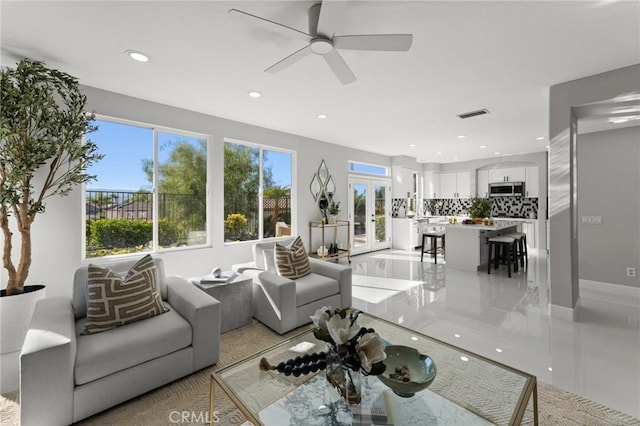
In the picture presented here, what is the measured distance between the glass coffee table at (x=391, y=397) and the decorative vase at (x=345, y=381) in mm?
70

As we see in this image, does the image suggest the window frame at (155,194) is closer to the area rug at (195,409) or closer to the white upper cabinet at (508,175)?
the area rug at (195,409)

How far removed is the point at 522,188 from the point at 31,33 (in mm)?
9376

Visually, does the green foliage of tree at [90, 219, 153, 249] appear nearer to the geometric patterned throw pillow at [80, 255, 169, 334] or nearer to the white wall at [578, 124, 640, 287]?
the geometric patterned throw pillow at [80, 255, 169, 334]

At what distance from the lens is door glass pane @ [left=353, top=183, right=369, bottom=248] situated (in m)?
6.95

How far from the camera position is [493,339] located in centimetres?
267

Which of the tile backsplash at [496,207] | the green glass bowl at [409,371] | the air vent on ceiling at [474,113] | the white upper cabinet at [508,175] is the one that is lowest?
the green glass bowl at [409,371]

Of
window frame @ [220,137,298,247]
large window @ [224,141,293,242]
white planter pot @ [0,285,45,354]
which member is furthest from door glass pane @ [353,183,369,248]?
white planter pot @ [0,285,45,354]

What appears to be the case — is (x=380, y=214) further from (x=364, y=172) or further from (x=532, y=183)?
(x=532, y=183)

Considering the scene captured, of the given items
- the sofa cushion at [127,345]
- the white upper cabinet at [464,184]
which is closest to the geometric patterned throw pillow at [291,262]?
the sofa cushion at [127,345]

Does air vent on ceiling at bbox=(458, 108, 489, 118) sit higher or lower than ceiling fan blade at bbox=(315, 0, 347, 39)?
higher

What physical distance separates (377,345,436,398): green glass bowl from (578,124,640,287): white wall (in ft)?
14.6

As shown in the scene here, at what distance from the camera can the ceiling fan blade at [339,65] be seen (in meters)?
2.17

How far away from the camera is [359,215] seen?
23.2 feet

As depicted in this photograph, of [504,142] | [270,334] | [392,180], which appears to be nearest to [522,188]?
[504,142]
